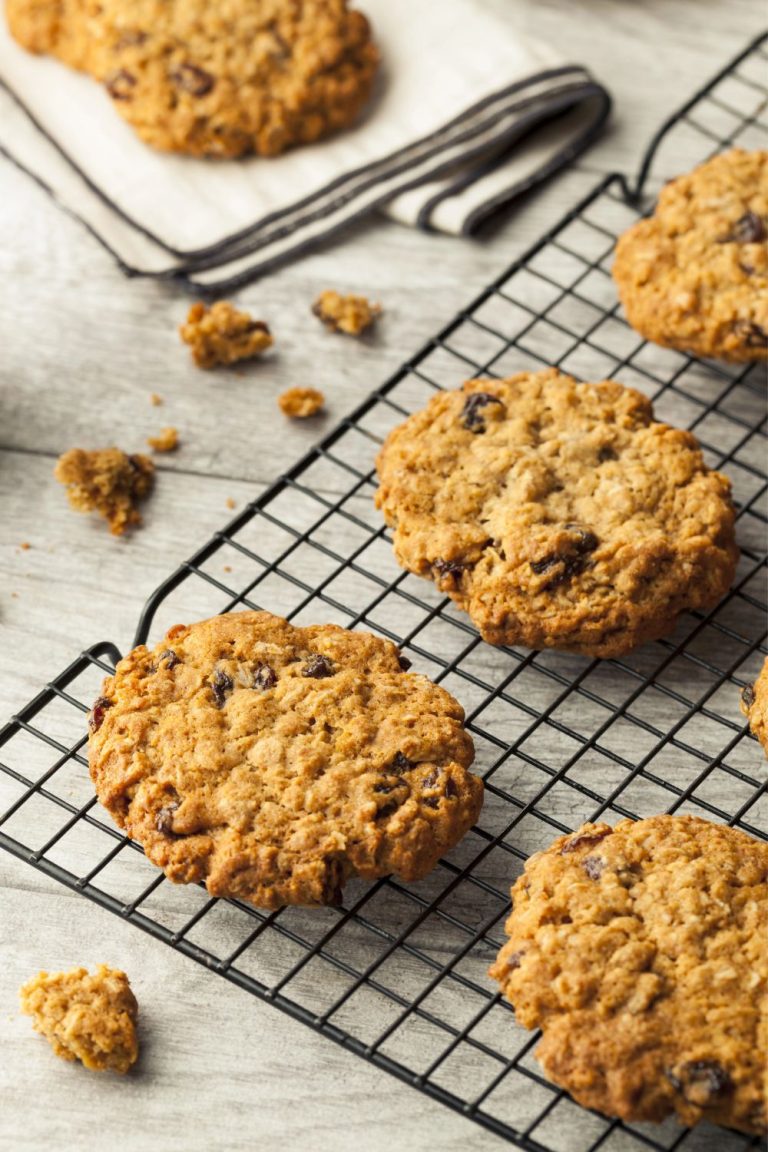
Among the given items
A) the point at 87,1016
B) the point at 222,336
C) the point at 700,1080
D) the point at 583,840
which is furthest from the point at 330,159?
the point at 700,1080

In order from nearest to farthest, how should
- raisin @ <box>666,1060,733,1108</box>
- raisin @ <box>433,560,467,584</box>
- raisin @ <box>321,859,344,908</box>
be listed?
raisin @ <box>666,1060,733,1108</box>
raisin @ <box>321,859,344,908</box>
raisin @ <box>433,560,467,584</box>

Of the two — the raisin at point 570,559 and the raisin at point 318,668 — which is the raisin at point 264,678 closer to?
the raisin at point 318,668

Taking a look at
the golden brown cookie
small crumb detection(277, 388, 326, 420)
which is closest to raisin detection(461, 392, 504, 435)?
small crumb detection(277, 388, 326, 420)

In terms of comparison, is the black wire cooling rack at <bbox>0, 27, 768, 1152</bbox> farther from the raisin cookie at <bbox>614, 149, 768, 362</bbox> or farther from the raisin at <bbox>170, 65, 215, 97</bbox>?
the raisin at <bbox>170, 65, 215, 97</bbox>

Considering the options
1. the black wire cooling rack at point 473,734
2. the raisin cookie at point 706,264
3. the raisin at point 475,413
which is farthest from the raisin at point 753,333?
the raisin at point 475,413

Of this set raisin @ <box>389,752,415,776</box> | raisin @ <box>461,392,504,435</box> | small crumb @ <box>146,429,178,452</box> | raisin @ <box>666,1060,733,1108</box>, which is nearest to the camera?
raisin @ <box>666,1060,733,1108</box>

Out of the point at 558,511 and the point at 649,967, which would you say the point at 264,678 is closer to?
the point at 558,511
